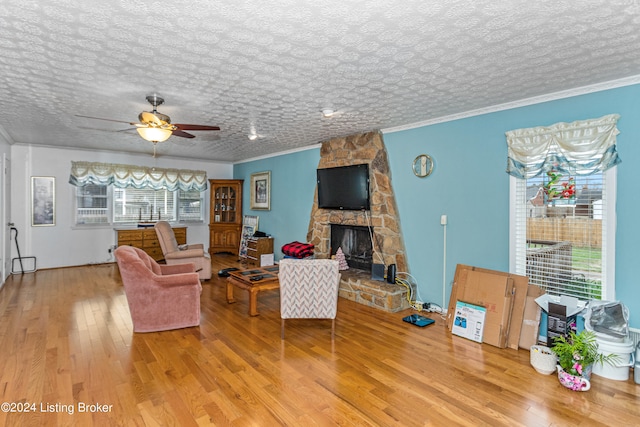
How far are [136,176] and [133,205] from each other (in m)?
0.70

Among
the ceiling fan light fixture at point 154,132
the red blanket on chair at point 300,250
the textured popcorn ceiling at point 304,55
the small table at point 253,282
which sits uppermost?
the textured popcorn ceiling at point 304,55

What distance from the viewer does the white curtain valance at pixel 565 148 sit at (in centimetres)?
291

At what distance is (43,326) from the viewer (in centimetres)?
363

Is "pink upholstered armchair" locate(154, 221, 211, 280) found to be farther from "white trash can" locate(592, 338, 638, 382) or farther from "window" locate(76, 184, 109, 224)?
"white trash can" locate(592, 338, 638, 382)

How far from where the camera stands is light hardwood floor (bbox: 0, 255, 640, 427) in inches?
85.5

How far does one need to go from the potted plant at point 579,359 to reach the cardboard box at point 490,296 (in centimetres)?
57

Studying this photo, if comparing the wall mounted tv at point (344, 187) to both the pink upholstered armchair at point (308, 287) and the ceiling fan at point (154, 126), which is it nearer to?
the pink upholstered armchair at point (308, 287)

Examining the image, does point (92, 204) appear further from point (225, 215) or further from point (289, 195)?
point (289, 195)

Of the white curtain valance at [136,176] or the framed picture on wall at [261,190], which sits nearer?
the white curtain valance at [136,176]

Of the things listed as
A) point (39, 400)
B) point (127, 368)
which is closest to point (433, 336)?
point (127, 368)

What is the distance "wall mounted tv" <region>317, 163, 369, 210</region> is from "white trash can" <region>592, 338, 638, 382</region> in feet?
10.0

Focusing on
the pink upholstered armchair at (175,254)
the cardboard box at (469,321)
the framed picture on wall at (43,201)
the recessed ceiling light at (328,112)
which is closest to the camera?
the cardboard box at (469,321)

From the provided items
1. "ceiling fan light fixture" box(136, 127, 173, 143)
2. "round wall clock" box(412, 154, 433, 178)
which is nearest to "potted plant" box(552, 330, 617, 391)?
"round wall clock" box(412, 154, 433, 178)

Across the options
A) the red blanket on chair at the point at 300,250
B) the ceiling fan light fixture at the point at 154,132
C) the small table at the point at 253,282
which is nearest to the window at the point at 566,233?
the small table at the point at 253,282
